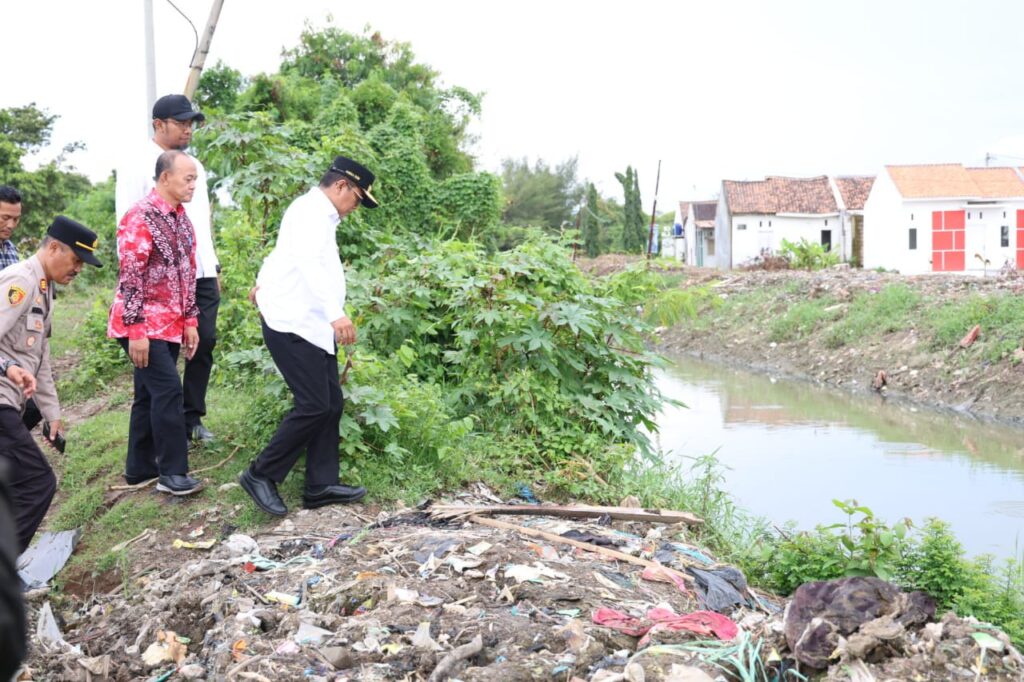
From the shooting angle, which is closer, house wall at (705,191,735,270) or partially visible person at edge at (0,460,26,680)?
partially visible person at edge at (0,460,26,680)

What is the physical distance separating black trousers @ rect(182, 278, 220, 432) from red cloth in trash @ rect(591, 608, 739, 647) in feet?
10.2

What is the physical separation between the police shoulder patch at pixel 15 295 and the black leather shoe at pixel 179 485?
1374 mm

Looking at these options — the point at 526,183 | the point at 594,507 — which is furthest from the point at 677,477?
the point at 526,183

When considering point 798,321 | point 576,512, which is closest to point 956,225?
point 798,321

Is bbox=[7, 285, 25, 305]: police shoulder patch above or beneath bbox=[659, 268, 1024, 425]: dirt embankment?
above

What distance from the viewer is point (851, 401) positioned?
1470 cm

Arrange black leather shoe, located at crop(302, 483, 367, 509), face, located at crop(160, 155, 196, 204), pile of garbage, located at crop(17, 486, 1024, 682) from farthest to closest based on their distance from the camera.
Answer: black leather shoe, located at crop(302, 483, 367, 509) → face, located at crop(160, 155, 196, 204) → pile of garbage, located at crop(17, 486, 1024, 682)

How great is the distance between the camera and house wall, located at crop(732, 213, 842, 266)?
43562 mm

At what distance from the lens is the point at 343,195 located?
200 inches

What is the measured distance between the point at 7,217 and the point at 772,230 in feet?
134

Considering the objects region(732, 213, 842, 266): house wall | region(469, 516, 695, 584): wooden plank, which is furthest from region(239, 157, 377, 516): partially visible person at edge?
region(732, 213, 842, 266): house wall

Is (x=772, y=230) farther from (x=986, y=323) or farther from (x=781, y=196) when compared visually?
(x=986, y=323)

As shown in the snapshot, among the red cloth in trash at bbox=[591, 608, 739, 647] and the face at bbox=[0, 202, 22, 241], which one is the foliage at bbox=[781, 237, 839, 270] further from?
the red cloth in trash at bbox=[591, 608, 739, 647]

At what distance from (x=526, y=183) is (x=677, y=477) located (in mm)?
54892
